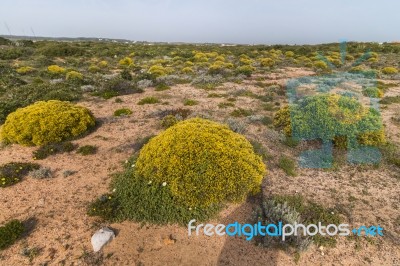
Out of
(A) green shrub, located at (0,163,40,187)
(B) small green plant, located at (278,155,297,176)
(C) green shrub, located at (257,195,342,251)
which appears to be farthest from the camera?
(B) small green plant, located at (278,155,297,176)

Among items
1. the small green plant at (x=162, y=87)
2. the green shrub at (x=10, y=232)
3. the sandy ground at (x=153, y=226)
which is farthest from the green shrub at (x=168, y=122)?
the small green plant at (x=162, y=87)

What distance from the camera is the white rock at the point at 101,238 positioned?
5822mm

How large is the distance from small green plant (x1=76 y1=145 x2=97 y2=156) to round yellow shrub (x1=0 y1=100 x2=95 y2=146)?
1206 millimetres

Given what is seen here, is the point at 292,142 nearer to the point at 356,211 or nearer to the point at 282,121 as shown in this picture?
the point at 282,121

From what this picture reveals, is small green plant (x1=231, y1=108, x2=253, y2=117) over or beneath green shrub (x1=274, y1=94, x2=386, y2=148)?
beneath

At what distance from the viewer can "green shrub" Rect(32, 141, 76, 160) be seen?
9461 millimetres

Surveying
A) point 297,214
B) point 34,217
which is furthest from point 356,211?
point 34,217

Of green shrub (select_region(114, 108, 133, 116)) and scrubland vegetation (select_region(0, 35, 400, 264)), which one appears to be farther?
green shrub (select_region(114, 108, 133, 116))

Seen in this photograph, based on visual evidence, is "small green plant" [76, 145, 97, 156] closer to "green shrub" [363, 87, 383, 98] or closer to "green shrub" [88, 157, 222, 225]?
"green shrub" [88, 157, 222, 225]

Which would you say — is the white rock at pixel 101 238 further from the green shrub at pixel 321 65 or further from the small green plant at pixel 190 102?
the green shrub at pixel 321 65

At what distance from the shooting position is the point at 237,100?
55.3 ft

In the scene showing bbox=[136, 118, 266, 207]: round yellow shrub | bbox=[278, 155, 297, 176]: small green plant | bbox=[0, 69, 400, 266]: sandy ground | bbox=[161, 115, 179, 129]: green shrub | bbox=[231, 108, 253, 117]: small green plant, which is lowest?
bbox=[0, 69, 400, 266]: sandy ground

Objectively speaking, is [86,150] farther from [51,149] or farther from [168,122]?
[168,122]

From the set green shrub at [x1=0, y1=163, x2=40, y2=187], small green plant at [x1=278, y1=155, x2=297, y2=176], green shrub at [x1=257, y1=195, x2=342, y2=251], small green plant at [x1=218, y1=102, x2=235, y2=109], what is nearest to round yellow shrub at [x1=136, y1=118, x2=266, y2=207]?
green shrub at [x1=257, y1=195, x2=342, y2=251]
